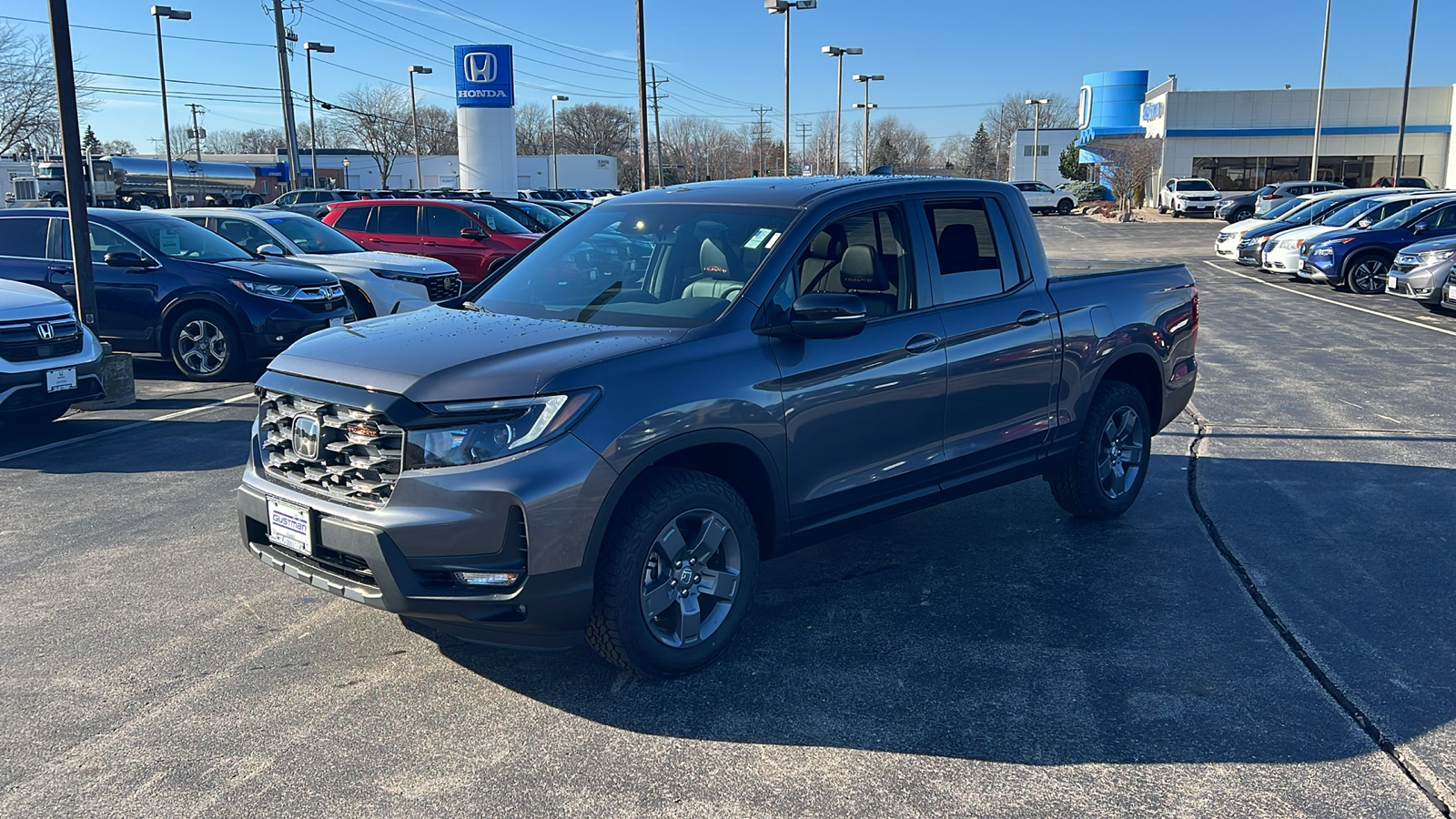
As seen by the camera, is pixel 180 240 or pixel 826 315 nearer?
pixel 826 315

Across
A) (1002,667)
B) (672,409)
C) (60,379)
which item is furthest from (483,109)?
(1002,667)

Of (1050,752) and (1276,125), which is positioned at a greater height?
(1276,125)

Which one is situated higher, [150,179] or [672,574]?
[150,179]

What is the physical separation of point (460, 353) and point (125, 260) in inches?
331

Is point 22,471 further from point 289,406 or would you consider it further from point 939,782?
point 939,782

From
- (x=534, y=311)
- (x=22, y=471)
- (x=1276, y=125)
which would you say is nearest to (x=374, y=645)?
(x=534, y=311)

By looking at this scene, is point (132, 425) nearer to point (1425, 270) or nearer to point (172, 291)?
point (172, 291)

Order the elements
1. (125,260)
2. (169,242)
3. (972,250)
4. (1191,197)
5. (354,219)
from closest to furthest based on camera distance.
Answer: (972,250) < (125,260) < (169,242) < (354,219) < (1191,197)

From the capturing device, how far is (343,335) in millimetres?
4391

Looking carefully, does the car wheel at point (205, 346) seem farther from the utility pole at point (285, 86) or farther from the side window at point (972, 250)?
the utility pole at point (285, 86)

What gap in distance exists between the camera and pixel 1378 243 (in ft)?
64.5

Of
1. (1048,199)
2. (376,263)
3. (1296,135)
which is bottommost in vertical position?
(376,263)

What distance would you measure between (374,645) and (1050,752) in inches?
105

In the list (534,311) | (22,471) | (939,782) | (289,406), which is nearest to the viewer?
(939,782)
